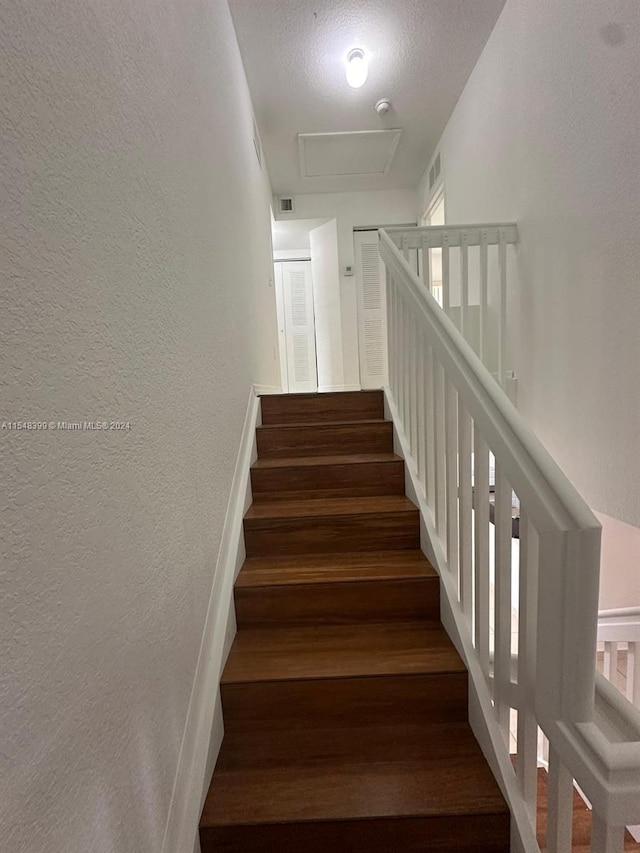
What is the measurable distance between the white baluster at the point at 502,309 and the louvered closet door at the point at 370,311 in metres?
2.17

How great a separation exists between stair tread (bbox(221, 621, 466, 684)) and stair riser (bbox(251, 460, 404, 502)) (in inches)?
25.0

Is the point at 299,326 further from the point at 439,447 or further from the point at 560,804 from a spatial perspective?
the point at 560,804

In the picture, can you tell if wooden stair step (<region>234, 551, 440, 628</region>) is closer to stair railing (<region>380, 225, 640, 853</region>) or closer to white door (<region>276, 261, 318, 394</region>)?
stair railing (<region>380, 225, 640, 853</region>)

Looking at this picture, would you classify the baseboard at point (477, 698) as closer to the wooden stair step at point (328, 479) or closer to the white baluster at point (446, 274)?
the wooden stair step at point (328, 479)

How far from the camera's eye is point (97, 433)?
2.31 ft

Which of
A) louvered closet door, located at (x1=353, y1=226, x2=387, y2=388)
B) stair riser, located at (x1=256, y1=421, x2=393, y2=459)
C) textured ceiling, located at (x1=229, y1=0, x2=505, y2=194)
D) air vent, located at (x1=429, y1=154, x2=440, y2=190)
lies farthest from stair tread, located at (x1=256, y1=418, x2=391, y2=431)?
air vent, located at (x1=429, y1=154, x2=440, y2=190)

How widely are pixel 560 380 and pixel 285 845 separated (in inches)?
81.5

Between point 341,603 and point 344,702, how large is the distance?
32 centimetres

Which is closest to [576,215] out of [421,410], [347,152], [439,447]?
[421,410]

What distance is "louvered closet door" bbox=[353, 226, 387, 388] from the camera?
4828mm

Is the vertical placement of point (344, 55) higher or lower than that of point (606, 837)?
higher

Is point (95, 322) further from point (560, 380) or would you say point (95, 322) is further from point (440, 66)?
point (440, 66)

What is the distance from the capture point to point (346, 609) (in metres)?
1.55

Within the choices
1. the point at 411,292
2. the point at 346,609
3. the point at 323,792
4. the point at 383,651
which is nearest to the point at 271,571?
the point at 346,609
